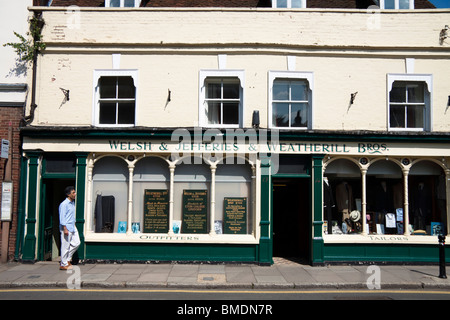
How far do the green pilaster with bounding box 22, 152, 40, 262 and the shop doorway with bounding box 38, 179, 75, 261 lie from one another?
0.74 ft

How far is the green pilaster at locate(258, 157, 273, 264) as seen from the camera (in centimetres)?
959

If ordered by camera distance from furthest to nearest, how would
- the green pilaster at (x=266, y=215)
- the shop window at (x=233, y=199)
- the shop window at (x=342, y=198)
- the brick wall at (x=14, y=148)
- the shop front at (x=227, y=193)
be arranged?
the shop window at (x=342, y=198), the shop window at (x=233, y=199), the brick wall at (x=14, y=148), the shop front at (x=227, y=193), the green pilaster at (x=266, y=215)

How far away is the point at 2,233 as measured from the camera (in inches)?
383

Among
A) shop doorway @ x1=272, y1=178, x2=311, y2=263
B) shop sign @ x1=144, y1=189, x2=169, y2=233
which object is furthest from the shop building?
shop doorway @ x1=272, y1=178, x2=311, y2=263

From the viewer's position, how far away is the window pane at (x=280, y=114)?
10.3m

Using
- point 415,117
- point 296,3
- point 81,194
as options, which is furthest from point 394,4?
point 81,194

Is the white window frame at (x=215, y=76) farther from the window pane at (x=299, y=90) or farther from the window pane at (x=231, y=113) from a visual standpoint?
the window pane at (x=299, y=90)

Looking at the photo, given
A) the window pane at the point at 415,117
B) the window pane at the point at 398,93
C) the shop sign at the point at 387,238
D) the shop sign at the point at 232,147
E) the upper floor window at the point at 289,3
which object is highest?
the upper floor window at the point at 289,3

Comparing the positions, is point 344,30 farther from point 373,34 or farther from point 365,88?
point 365,88

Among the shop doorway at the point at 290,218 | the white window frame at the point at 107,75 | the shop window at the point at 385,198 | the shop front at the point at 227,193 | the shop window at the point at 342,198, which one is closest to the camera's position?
the shop front at the point at 227,193

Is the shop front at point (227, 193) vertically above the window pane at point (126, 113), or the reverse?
the window pane at point (126, 113)

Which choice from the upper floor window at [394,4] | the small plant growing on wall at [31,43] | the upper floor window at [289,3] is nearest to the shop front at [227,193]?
the small plant growing on wall at [31,43]

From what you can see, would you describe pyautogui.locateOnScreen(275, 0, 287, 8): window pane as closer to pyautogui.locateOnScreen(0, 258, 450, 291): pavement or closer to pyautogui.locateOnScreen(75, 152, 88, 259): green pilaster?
pyautogui.locateOnScreen(75, 152, 88, 259): green pilaster

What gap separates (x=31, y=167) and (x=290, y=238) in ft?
28.3
